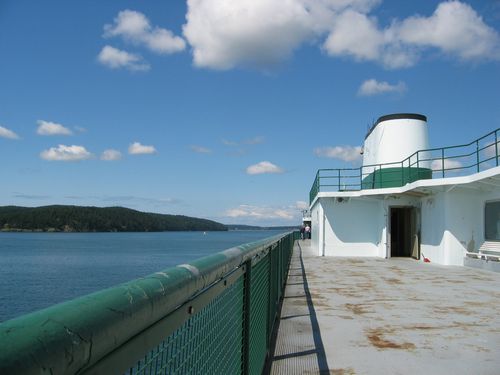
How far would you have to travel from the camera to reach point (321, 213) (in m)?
24.5

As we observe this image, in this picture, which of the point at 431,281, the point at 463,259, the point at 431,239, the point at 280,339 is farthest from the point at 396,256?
the point at 280,339

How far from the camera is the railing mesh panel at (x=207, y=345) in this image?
5.55 feet

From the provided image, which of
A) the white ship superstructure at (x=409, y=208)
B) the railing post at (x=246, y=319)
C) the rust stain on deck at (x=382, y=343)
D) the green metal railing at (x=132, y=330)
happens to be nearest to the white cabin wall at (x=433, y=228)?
the white ship superstructure at (x=409, y=208)

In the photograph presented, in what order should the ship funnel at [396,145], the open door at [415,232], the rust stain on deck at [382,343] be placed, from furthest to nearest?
the ship funnel at [396,145] → the open door at [415,232] → the rust stain on deck at [382,343]

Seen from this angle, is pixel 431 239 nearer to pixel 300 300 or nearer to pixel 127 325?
pixel 300 300

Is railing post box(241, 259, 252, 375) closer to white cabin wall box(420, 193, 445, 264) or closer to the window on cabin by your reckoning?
the window on cabin

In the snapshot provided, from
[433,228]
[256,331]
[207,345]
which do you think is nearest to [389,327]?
[256,331]

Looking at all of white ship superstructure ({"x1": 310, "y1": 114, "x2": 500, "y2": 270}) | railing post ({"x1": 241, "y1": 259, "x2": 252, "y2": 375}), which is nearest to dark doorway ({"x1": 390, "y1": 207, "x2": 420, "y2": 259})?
white ship superstructure ({"x1": 310, "y1": 114, "x2": 500, "y2": 270})

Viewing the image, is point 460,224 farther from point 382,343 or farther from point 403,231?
point 382,343

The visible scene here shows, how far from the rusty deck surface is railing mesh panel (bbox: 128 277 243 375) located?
2136 millimetres

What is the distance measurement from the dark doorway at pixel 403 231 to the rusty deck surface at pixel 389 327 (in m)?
10.1

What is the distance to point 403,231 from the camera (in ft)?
82.2

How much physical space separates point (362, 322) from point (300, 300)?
2.35 meters

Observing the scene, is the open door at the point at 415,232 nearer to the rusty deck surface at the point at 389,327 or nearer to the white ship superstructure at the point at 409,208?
the white ship superstructure at the point at 409,208
